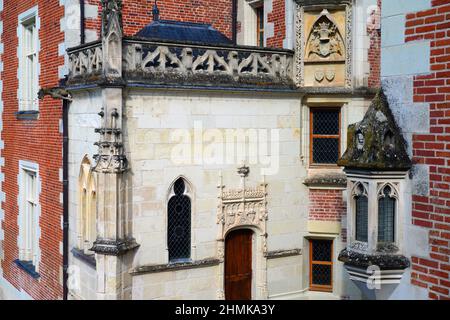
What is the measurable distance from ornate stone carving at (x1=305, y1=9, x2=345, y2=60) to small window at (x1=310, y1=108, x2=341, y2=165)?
3.65 feet

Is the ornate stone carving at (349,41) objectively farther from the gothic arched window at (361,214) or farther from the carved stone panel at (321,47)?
the gothic arched window at (361,214)

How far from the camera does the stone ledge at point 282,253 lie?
1153 centimetres

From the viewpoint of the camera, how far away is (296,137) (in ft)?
39.3

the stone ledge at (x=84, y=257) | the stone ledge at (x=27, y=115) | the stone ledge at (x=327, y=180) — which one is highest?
the stone ledge at (x=27, y=115)

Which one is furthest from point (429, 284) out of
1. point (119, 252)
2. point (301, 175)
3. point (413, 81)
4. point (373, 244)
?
point (301, 175)

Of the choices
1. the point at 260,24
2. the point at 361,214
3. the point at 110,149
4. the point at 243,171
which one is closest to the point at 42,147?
the point at 110,149

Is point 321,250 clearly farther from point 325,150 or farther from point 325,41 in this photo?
point 325,41

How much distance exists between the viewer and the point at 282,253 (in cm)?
1175

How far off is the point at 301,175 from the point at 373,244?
6671mm

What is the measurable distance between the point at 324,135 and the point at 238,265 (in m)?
3.21

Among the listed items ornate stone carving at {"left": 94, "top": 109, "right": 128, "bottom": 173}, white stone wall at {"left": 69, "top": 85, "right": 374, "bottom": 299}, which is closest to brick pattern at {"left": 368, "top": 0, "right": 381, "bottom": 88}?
white stone wall at {"left": 69, "top": 85, "right": 374, "bottom": 299}

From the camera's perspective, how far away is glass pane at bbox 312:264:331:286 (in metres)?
12.4

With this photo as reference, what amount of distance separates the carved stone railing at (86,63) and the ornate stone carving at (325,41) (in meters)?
4.33

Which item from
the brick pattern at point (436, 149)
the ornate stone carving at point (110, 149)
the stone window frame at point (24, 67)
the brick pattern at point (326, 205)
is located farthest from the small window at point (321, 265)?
the stone window frame at point (24, 67)
